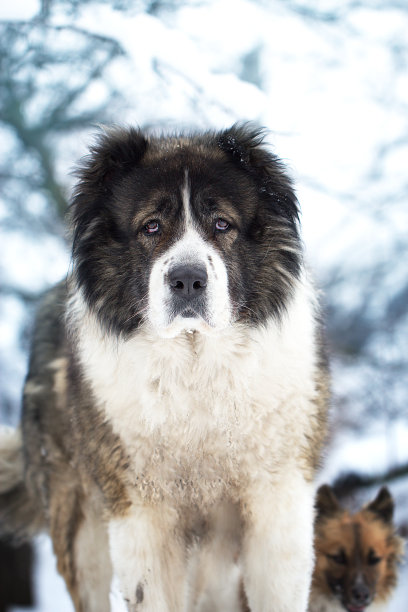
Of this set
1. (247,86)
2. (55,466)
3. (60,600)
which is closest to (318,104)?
(247,86)

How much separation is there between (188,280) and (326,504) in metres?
2.28

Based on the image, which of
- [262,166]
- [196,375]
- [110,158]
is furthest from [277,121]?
[196,375]

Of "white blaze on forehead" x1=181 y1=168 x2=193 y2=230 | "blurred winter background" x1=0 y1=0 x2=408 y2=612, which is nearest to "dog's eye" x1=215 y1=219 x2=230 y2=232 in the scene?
"white blaze on forehead" x1=181 y1=168 x2=193 y2=230

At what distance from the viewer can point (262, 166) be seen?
2363 millimetres

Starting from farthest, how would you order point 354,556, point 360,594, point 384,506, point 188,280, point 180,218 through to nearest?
point 384,506
point 354,556
point 360,594
point 180,218
point 188,280

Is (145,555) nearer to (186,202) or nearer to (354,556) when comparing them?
(186,202)

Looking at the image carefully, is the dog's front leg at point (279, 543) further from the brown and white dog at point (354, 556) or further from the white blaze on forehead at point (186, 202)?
the white blaze on forehead at point (186, 202)

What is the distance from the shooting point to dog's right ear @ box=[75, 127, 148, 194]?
236cm

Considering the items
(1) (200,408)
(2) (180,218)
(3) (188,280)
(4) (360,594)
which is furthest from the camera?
(4) (360,594)

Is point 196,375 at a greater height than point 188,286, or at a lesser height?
lesser

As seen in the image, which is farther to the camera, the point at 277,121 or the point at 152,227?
the point at 277,121

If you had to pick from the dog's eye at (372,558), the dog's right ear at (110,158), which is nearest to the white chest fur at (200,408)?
the dog's right ear at (110,158)

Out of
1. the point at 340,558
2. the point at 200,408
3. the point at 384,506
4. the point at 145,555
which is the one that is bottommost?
the point at 340,558

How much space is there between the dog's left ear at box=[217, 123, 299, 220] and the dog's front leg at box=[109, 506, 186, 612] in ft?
4.28
